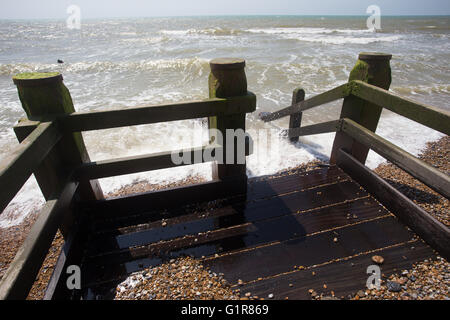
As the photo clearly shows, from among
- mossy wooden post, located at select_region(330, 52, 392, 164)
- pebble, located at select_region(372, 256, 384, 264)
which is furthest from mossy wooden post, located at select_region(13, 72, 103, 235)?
mossy wooden post, located at select_region(330, 52, 392, 164)

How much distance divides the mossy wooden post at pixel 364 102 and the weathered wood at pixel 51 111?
330 cm

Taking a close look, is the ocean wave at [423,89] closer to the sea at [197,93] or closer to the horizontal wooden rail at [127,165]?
the sea at [197,93]

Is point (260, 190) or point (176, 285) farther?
point (260, 190)

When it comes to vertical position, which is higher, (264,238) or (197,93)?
(264,238)

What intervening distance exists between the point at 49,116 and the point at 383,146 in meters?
3.37

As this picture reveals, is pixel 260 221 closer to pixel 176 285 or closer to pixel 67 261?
pixel 176 285

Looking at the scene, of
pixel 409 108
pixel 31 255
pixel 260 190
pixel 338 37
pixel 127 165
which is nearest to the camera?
pixel 31 255

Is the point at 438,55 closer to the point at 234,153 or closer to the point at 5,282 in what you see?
the point at 234,153

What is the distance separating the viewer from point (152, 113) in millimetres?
2395

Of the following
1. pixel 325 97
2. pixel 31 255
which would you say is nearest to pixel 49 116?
pixel 31 255

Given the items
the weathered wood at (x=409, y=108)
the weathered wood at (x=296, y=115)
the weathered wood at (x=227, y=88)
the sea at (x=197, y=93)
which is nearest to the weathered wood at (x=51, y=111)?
the sea at (x=197, y=93)

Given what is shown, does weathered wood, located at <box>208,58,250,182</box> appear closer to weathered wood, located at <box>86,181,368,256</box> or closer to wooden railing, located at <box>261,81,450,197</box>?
weathered wood, located at <box>86,181,368,256</box>

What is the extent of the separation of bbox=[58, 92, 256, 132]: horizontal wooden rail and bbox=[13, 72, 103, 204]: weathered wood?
0.13 metres

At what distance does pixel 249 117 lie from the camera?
8.52 metres
